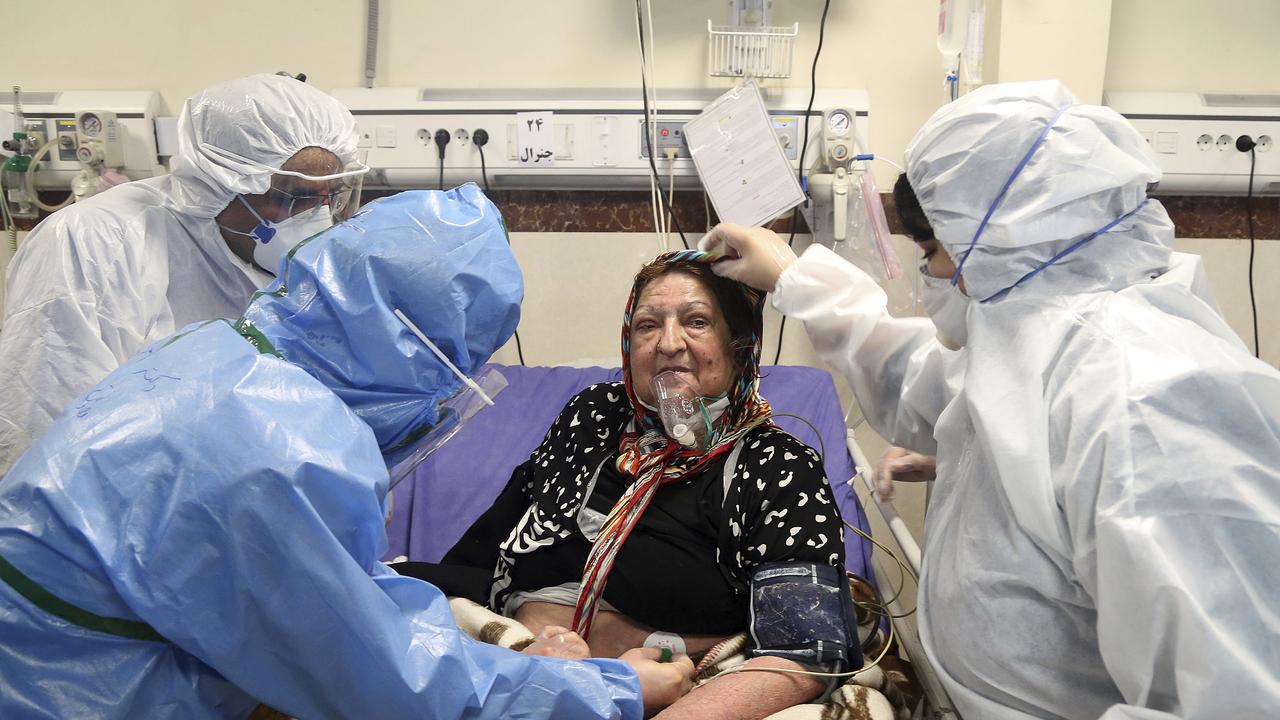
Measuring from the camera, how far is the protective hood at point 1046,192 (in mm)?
1282

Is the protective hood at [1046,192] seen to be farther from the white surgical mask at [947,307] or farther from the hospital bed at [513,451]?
the hospital bed at [513,451]

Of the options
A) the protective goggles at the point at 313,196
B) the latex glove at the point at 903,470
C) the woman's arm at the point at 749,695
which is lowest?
the woman's arm at the point at 749,695

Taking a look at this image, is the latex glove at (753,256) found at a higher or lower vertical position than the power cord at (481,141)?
lower

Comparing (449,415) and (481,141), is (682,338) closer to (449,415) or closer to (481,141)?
(449,415)

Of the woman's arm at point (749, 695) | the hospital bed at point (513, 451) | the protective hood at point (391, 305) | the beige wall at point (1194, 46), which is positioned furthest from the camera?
the beige wall at point (1194, 46)

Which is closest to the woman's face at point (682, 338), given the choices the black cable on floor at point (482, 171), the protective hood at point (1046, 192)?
the protective hood at point (1046, 192)

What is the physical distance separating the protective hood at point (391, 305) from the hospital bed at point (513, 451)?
3.37ft

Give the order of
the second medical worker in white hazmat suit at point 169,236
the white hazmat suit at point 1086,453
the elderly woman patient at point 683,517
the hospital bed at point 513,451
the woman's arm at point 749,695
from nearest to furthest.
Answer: the white hazmat suit at point 1086,453, the woman's arm at point 749,695, the elderly woman patient at point 683,517, the second medical worker in white hazmat suit at point 169,236, the hospital bed at point 513,451

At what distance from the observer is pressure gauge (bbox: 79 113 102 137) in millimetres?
2793

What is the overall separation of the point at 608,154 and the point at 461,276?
1.50m

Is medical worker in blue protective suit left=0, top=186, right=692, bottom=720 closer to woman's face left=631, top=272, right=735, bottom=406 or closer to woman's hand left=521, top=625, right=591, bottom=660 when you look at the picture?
woman's hand left=521, top=625, right=591, bottom=660

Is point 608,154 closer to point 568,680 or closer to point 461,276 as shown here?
point 461,276

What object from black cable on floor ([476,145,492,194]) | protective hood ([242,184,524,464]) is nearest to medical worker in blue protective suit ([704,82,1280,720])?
protective hood ([242,184,524,464])

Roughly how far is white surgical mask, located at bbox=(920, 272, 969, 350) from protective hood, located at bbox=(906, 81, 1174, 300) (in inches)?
4.6
